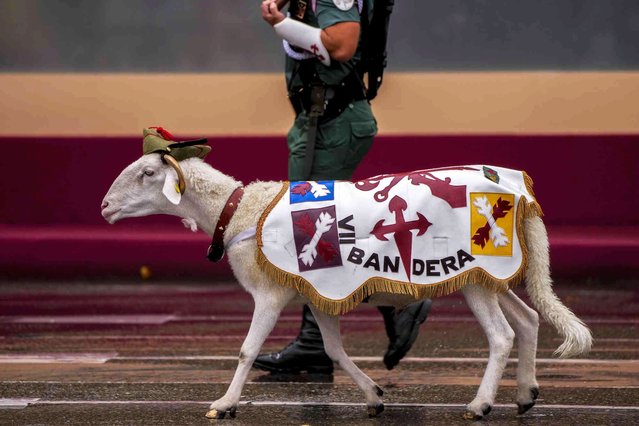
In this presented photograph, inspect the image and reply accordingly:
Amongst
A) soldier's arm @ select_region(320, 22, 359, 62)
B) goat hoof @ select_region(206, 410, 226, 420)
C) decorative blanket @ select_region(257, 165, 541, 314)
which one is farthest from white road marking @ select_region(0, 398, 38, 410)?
soldier's arm @ select_region(320, 22, 359, 62)

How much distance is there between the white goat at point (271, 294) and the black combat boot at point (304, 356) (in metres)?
0.93

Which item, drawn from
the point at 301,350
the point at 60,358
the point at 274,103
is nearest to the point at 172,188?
the point at 301,350

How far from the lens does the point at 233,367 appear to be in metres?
7.94

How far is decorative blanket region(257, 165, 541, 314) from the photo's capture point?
6.30 metres

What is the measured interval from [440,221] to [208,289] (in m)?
5.51

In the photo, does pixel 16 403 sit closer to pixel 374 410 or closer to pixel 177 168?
→ pixel 177 168

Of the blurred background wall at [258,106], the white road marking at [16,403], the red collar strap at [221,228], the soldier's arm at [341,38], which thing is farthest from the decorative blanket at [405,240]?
the blurred background wall at [258,106]

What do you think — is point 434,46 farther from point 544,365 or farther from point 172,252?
point 544,365

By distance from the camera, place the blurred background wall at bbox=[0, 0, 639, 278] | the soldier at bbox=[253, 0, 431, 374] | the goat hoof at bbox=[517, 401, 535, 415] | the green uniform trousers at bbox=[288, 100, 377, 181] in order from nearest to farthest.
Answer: the goat hoof at bbox=[517, 401, 535, 415], the soldier at bbox=[253, 0, 431, 374], the green uniform trousers at bbox=[288, 100, 377, 181], the blurred background wall at bbox=[0, 0, 639, 278]

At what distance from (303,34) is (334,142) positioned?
2.47 feet

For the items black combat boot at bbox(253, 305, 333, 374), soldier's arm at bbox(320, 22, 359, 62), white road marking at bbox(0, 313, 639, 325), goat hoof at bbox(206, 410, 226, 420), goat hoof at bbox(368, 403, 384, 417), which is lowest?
white road marking at bbox(0, 313, 639, 325)

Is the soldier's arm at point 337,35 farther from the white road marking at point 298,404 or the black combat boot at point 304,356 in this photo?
the white road marking at point 298,404

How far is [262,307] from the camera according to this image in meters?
6.42

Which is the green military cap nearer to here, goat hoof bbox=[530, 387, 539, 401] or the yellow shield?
the yellow shield
